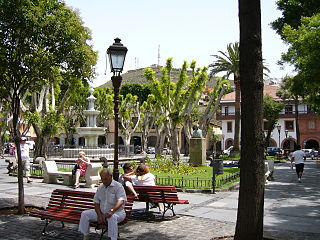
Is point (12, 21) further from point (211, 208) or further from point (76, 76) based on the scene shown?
point (211, 208)

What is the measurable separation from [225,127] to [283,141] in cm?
959

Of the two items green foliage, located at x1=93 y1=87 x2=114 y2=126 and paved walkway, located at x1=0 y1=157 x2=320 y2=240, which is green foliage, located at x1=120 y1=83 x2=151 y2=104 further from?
paved walkway, located at x1=0 y1=157 x2=320 y2=240

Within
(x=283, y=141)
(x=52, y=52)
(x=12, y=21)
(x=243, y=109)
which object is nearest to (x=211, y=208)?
(x=243, y=109)

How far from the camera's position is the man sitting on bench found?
5.73m

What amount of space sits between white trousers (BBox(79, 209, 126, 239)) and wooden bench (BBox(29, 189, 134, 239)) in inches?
11.2

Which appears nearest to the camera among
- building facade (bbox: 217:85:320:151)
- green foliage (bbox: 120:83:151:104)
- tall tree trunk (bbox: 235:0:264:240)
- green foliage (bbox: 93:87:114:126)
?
tall tree trunk (bbox: 235:0:264:240)

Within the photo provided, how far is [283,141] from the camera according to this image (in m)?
56.7

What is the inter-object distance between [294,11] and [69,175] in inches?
672

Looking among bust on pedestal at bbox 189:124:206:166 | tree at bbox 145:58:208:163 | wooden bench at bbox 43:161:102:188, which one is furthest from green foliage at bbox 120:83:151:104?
wooden bench at bbox 43:161:102:188

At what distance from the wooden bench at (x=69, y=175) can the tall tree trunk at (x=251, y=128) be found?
8389 mm

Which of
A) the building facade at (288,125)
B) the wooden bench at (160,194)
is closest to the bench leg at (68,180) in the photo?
the wooden bench at (160,194)

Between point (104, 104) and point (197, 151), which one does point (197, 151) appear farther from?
point (104, 104)

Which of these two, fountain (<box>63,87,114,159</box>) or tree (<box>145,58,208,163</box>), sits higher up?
tree (<box>145,58,208,163</box>)

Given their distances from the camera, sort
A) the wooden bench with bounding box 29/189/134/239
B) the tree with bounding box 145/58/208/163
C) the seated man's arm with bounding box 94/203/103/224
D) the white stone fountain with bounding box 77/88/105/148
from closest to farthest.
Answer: the seated man's arm with bounding box 94/203/103/224, the wooden bench with bounding box 29/189/134/239, the tree with bounding box 145/58/208/163, the white stone fountain with bounding box 77/88/105/148
